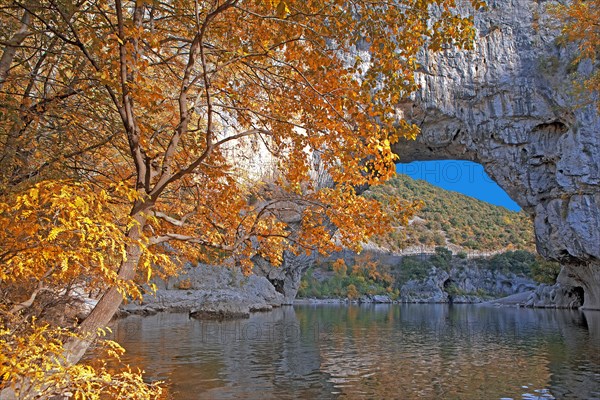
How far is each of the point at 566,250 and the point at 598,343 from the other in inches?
738

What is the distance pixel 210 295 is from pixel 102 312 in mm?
22131

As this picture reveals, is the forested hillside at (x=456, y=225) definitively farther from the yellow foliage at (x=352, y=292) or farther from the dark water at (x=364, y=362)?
the dark water at (x=364, y=362)

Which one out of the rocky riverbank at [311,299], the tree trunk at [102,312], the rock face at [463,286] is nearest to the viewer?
the tree trunk at [102,312]

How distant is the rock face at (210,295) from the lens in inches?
988

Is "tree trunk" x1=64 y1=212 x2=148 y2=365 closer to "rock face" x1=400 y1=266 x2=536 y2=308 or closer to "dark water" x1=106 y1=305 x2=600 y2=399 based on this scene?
"dark water" x1=106 y1=305 x2=600 y2=399

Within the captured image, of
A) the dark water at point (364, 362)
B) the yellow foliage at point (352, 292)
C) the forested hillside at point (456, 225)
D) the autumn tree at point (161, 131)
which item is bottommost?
the dark water at point (364, 362)

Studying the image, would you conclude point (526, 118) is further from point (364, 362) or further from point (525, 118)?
point (364, 362)

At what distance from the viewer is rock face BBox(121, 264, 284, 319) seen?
82.3 ft

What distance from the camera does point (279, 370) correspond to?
1098 centimetres

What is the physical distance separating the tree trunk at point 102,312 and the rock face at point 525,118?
105ft

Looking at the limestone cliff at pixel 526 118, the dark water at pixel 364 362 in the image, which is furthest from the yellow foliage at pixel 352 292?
the dark water at pixel 364 362

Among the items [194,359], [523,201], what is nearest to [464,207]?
[523,201]

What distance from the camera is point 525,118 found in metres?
33.0

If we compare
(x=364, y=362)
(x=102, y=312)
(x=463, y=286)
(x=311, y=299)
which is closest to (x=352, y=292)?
(x=311, y=299)
